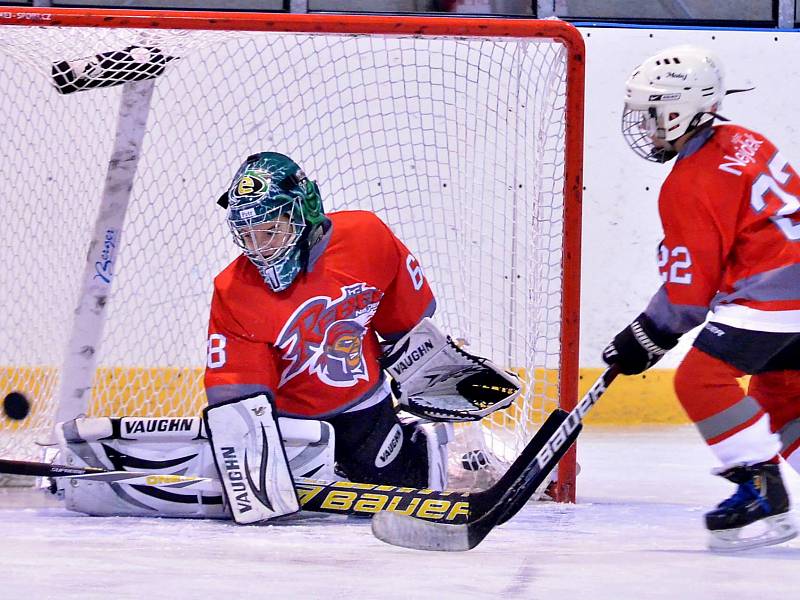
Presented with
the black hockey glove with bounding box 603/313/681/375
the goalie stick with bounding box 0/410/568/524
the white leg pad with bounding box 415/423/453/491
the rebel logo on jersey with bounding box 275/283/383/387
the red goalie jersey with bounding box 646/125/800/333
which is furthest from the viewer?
the white leg pad with bounding box 415/423/453/491

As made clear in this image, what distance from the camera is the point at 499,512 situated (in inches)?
100

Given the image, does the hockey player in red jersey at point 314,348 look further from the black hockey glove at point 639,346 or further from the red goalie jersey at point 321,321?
the black hockey glove at point 639,346

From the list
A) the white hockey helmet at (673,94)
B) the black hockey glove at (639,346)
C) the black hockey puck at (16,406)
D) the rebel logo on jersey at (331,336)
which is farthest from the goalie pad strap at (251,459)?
the white hockey helmet at (673,94)

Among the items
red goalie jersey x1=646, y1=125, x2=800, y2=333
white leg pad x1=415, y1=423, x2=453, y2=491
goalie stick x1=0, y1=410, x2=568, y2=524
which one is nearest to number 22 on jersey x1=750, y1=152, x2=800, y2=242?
red goalie jersey x1=646, y1=125, x2=800, y2=333

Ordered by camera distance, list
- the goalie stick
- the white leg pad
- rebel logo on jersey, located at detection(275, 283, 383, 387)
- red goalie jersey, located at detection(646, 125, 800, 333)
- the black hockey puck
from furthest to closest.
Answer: the black hockey puck, the white leg pad, rebel logo on jersey, located at detection(275, 283, 383, 387), the goalie stick, red goalie jersey, located at detection(646, 125, 800, 333)

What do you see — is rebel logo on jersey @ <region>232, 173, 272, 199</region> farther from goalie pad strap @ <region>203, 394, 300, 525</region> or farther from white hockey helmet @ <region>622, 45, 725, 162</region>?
white hockey helmet @ <region>622, 45, 725, 162</region>

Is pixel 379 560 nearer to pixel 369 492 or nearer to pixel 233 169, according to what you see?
pixel 369 492

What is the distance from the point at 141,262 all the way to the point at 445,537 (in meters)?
2.00

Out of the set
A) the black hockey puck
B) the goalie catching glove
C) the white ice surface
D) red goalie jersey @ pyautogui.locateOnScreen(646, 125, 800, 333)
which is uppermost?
red goalie jersey @ pyautogui.locateOnScreen(646, 125, 800, 333)

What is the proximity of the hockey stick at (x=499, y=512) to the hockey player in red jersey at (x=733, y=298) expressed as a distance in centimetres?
21

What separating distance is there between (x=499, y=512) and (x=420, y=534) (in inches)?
6.7

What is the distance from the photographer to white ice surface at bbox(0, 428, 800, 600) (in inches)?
81.2

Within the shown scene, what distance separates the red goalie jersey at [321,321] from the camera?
2818 millimetres

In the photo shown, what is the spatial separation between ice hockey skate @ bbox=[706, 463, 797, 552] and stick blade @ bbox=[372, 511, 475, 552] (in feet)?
1.53
